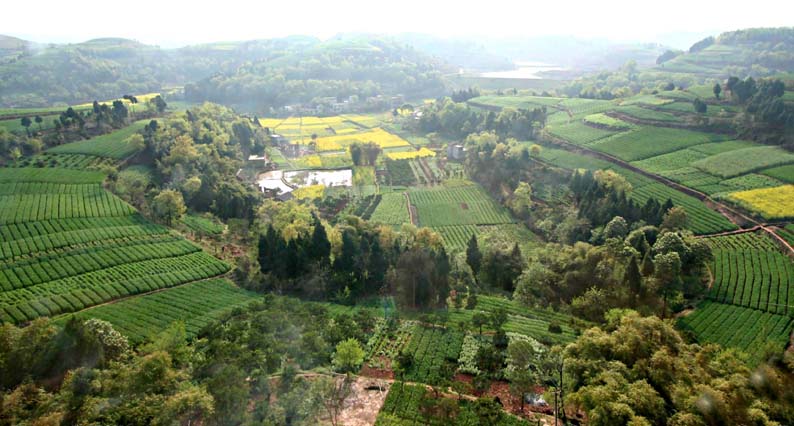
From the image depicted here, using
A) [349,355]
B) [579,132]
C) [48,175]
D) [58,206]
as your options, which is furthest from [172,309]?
[579,132]

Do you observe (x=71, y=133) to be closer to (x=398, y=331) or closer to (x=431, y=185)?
(x=431, y=185)

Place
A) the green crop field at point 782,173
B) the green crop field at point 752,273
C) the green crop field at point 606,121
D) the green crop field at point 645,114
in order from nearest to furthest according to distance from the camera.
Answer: the green crop field at point 752,273, the green crop field at point 782,173, the green crop field at point 645,114, the green crop field at point 606,121

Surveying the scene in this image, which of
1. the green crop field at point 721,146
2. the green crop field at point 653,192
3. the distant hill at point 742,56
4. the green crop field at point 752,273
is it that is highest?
the distant hill at point 742,56

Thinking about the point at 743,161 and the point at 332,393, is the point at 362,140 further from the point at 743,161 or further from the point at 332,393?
the point at 332,393

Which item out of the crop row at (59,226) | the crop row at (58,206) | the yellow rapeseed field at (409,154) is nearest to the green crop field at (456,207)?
the yellow rapeseed field at (409,154)

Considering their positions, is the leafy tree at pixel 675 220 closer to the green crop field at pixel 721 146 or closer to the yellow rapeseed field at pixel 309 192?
the green crop field at pixel 721 146

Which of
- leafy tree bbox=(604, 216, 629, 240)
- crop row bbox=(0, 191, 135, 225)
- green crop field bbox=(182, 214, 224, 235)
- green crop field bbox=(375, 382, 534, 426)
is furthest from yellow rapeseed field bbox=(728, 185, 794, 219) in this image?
crop row bbox=(0, 191, 135, 225)

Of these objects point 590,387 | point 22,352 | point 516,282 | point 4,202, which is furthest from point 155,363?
point 4,202
